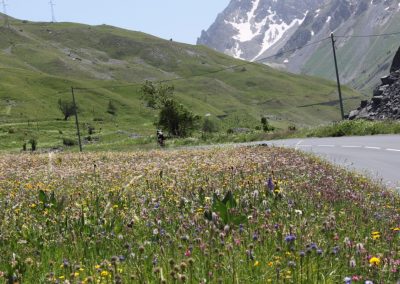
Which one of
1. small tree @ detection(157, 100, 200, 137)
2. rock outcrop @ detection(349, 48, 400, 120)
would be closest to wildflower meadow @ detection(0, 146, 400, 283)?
rock outcrop @ detection(349, 48, 400, 120)

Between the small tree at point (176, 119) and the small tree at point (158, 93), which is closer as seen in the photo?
the small tree at point (176, 119)

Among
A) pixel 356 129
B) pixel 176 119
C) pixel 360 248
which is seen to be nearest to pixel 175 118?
pixel 176 119

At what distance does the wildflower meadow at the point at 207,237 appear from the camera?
4.29 m

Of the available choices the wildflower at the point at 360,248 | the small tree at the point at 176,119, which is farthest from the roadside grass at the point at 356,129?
the wildflower at the point at 360,248

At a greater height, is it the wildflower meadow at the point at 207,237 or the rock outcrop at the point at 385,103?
the rock outcrop at the point at 385,103

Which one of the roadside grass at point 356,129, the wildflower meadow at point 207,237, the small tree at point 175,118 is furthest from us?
the small tree at point 175,118

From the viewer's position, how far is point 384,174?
1655 centimetres

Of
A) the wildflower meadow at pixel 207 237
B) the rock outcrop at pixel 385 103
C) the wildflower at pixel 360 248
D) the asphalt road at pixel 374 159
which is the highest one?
the rock outcrop at pixel 385 103

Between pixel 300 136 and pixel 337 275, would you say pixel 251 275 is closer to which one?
pixel 337 275

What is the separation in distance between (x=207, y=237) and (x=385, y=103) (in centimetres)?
4115

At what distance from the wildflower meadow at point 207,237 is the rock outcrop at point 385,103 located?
110 feet

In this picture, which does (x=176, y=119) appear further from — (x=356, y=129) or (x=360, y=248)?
(x=360, y=248)

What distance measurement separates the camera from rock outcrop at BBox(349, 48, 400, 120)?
4184 cm

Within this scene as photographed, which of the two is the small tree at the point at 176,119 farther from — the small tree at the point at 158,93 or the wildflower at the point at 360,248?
the wildflower at the point at 360,248
